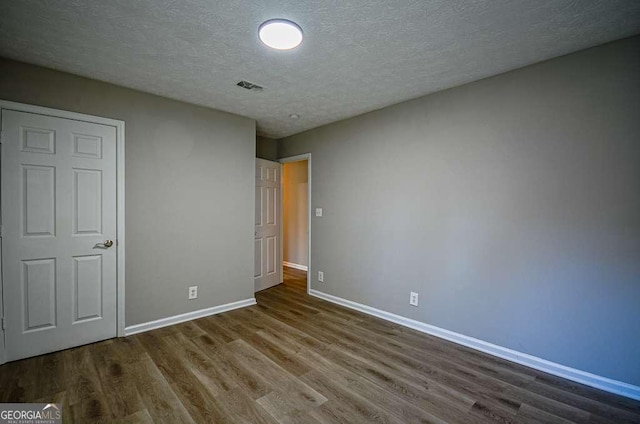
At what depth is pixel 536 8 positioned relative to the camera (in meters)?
1.73

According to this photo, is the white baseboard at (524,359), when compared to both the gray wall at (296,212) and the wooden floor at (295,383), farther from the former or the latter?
the gray wall at (296,212)

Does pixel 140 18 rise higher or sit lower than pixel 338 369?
higher

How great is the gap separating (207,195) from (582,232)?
12.0ft

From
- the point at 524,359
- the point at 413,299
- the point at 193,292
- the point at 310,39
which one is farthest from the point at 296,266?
the point at 310,39

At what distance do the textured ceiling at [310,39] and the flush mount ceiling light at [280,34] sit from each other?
5 cm

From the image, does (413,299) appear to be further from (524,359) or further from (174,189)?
(174,189)

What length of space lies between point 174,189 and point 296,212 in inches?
132

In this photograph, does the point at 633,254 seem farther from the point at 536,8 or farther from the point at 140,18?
the point at 140,18

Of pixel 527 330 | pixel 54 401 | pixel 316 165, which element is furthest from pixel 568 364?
pixel 54 401

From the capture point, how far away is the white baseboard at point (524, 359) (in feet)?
6.72

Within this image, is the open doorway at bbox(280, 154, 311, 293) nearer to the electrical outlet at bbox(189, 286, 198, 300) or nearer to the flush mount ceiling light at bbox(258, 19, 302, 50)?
the electrical outlet at bbox(189, 286, 198, 300)

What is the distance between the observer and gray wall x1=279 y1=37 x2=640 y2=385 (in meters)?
2.05

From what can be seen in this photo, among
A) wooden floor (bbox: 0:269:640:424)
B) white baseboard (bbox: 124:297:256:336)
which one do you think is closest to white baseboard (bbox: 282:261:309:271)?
white baseboard (bbox: 124:297:256:336)

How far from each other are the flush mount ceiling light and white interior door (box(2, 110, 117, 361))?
1.94 metres
